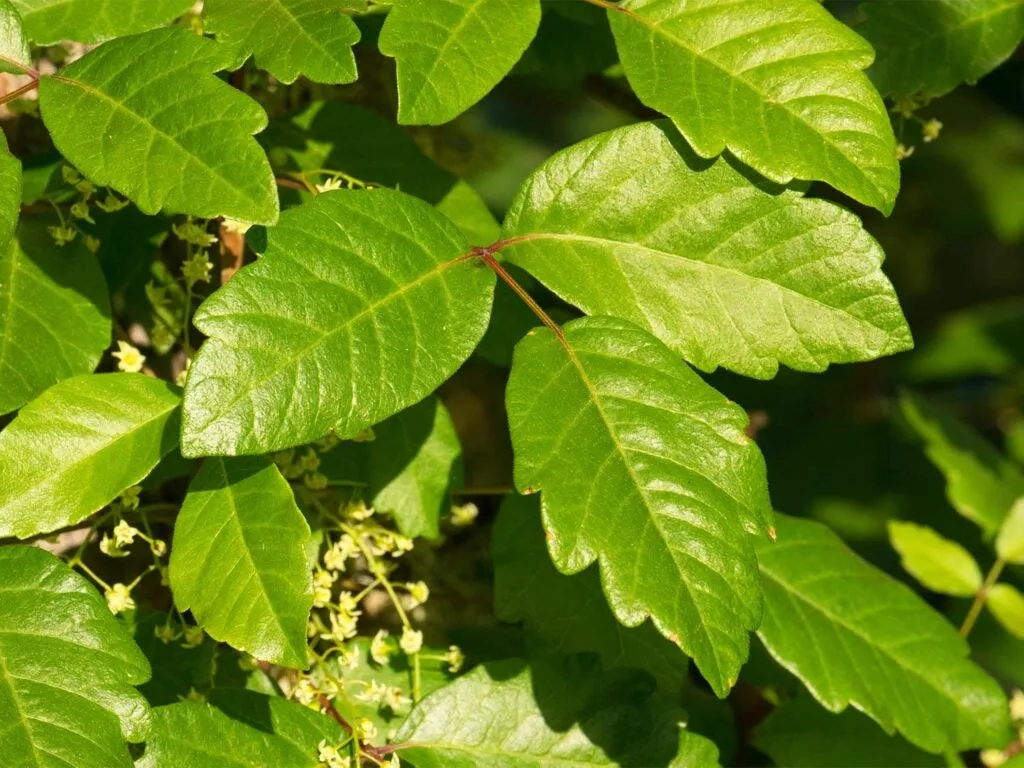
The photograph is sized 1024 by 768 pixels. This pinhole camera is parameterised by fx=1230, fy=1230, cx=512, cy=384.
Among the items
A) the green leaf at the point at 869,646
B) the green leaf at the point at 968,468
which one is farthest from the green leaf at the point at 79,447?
the green leaf at the point at 968,468

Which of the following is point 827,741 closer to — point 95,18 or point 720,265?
point 720,265

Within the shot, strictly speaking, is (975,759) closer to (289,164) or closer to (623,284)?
(623,284)

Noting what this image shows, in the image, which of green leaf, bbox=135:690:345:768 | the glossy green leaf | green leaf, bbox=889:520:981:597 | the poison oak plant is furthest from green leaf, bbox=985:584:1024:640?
the glossy green leaf

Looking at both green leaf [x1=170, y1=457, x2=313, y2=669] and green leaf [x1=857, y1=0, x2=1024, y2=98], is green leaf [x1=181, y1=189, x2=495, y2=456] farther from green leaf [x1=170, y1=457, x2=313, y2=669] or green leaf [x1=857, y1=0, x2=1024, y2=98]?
green leaf [x1=857, y1=0, x2=1024, y2=98]

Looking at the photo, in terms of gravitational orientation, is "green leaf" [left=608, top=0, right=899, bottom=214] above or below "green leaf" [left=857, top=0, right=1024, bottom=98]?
above

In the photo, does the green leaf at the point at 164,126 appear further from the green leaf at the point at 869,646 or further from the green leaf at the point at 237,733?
the green leaf at the point at 869,646

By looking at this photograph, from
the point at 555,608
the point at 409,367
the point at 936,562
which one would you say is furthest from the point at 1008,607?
the point at 409,367
